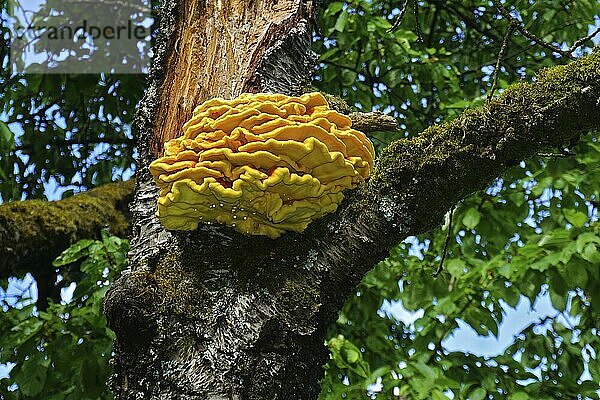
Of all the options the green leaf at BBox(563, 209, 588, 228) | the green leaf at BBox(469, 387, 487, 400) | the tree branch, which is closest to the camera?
the green leaf at BBox(469, 387, 487, 400)

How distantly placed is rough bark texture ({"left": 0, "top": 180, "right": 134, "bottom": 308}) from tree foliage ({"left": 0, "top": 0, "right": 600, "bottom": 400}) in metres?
0.27

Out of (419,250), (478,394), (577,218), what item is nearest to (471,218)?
(577,218)

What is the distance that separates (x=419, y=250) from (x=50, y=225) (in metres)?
3.55

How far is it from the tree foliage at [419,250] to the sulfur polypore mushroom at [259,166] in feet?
2.11

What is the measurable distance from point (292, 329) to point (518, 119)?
30.6 inches

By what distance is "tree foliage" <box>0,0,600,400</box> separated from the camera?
9.94ft

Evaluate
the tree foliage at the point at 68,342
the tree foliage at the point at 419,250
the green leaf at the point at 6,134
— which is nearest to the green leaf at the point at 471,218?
the tree foliage at the point at 419,250

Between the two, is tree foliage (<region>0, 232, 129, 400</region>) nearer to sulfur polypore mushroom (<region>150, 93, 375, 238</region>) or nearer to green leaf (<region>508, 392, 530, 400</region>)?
sulfur polypore mushroom (<region>150, 93, 375, 238</region>)

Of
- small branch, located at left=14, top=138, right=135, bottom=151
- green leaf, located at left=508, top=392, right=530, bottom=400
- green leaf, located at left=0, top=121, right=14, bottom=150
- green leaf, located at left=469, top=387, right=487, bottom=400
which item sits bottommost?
green leaf, located at left=469, top=387, right=487, bottom=400

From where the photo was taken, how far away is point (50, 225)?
3697 mm

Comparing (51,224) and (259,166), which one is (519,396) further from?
(51,224)

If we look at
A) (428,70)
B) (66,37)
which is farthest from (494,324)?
(66,37)

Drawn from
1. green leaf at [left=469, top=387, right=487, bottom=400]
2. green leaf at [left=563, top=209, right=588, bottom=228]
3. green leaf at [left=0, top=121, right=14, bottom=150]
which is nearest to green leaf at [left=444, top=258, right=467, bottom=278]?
green leaf at [left=563, top=209, right=588, bottom=228]

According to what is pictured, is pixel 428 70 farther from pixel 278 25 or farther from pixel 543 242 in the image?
pixel 278 25
